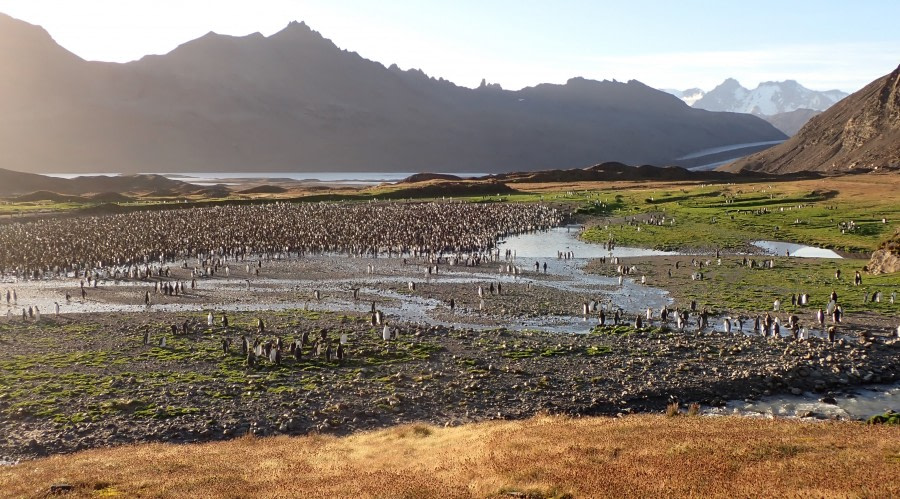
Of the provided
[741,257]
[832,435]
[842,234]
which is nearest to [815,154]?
[842,234]

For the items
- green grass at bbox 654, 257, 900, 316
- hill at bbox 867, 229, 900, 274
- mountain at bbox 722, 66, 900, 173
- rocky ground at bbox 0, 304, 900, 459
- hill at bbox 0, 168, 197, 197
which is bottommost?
rocky ground at bbox 0, 304, 900, 459

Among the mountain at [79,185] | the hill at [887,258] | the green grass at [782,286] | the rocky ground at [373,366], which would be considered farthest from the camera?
the mountain at [79,185]

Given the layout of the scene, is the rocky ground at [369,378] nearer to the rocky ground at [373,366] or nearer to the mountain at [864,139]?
the rocky ground at [373,366]

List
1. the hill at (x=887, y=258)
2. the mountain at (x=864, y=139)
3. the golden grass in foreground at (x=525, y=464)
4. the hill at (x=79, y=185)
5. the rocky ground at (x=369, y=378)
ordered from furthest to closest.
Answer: the mountain at (x=864, y=139), the hill at (x=79, y=185), the hill at (x=887, y=258), the rocky ground at (x=369, y=378), the golden grass in foreground at (x=525, y=464)

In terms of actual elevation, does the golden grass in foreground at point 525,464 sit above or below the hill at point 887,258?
below

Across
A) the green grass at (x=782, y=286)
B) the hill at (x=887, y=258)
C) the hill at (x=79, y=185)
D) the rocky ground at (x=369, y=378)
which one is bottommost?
the rocky ground at (x=369, y=378)

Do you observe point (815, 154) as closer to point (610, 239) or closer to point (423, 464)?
point (610, 239)

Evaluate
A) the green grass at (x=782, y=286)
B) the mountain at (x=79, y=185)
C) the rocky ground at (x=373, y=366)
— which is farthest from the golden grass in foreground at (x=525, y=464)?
the mountain at (x=79, y=185)

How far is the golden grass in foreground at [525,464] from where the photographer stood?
40.4ft

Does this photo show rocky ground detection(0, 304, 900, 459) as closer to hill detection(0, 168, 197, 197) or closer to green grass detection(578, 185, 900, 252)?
green grass detection(578, 185, 900, 252)

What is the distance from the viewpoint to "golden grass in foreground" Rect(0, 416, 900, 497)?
12328mm

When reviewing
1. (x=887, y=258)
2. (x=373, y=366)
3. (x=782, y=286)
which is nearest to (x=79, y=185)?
(x=373, y=366)

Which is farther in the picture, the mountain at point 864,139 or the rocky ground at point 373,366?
the mountain at point 864,139

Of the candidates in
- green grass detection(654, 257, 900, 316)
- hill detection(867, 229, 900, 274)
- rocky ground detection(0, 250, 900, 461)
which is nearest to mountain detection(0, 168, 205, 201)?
rocky ground detection(0, 250, 900, 461)
